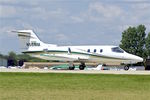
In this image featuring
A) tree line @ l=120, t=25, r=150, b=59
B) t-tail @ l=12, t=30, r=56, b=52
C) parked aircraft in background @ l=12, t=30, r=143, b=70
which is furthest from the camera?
tree line @ l=120, t=25, r=150, b=59

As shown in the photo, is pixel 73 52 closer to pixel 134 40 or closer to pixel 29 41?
pixel 29 41

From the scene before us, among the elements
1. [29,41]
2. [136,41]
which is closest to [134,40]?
[136,41]

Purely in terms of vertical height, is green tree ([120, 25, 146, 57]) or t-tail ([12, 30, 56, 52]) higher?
green tree ([120, 25, 146, 57])

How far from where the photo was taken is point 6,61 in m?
108

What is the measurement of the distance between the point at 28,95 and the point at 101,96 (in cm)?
284

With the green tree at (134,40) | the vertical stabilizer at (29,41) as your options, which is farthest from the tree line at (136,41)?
the vertical stabilizer at (29,41)

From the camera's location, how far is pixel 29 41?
57250 mm

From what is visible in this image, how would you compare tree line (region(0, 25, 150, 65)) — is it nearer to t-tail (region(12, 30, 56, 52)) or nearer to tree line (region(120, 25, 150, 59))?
tree line (region(120, 25, 150, 59))

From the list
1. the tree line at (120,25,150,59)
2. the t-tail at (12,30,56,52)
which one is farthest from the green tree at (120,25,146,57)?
the t-tail at (12,30,56,52)

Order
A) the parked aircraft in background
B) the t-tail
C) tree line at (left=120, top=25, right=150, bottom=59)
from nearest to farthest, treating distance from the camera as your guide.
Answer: the parked aircraft in background
the t-tail
tree line at (left=120, top=25, right=150, bottom=59)

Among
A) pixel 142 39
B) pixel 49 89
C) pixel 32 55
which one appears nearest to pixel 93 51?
pixel 32 55

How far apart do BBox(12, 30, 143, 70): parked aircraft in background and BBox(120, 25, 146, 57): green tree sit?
154 feet

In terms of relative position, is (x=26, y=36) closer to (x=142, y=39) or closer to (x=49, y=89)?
(x=49, y=89)

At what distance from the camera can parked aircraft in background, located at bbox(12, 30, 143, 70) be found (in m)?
53.2
